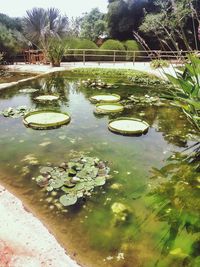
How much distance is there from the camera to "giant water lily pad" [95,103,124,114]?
6.93 m

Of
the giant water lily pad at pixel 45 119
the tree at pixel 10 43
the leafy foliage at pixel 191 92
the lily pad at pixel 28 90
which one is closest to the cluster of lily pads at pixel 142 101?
the giant water lily pad at pixel 45 119

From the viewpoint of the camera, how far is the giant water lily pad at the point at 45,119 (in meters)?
5.79

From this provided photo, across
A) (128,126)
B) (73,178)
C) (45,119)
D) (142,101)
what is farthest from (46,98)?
(73,178)

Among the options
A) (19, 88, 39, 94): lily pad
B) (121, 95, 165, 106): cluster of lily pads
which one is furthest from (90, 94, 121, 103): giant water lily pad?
(19, 88, 39, 94): lily pad

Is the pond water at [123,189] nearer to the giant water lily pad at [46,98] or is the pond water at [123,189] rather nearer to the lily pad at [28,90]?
Answer: the giant water lily pad at [46,98]

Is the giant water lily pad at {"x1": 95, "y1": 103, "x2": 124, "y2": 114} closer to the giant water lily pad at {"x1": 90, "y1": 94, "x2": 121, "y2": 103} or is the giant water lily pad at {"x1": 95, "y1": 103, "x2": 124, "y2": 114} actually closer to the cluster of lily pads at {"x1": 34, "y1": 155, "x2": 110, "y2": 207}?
the giant water lily pad at {"x1": 90, "y1": 94, "x2": 121, "y2": 103}

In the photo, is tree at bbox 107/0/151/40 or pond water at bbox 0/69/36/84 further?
tree at bbox 107/0/151/40

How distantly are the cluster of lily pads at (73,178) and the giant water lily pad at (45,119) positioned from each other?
1616 mm

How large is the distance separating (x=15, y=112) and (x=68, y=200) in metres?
4.03

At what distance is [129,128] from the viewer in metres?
5.64

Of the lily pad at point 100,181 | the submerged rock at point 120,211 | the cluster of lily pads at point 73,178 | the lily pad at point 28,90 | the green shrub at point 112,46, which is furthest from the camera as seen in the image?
the green shrub at point 112,46

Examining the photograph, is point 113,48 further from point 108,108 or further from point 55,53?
point 108,108

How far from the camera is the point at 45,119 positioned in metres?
6.10

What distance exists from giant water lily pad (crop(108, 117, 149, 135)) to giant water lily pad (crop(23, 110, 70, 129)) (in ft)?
3.44
